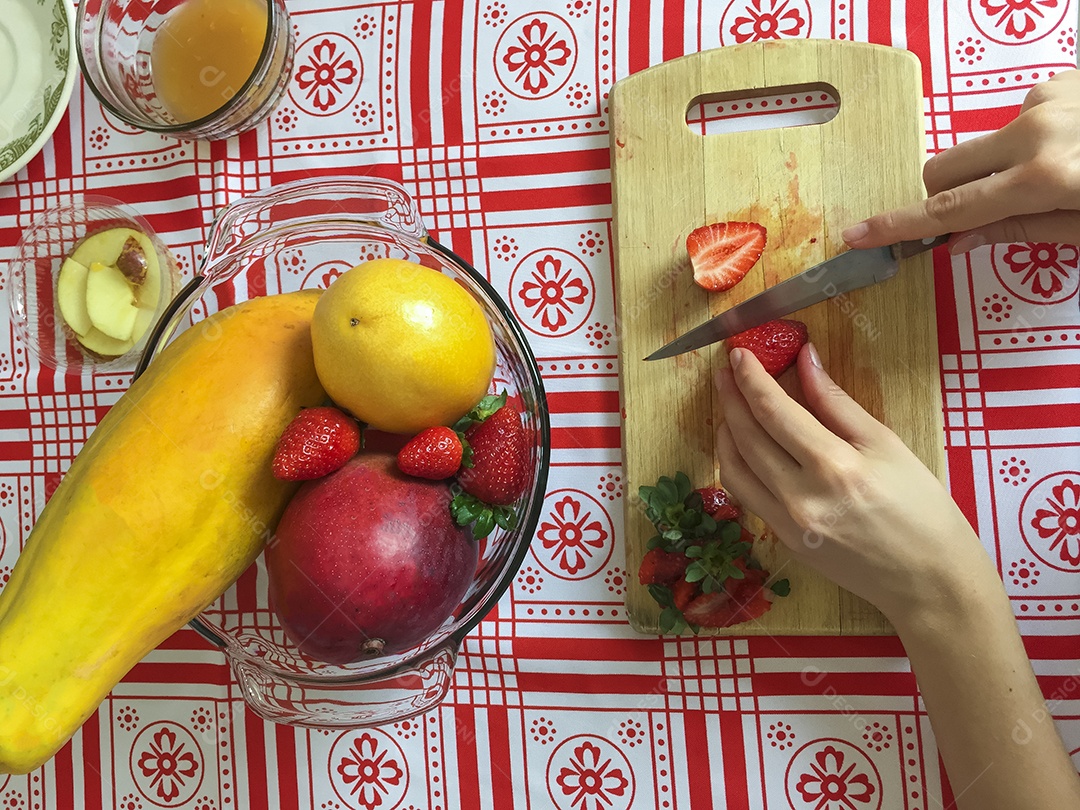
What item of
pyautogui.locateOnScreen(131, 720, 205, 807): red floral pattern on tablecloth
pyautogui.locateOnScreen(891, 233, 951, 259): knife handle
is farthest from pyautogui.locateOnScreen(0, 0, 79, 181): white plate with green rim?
pyautogui.locateOnScreen(891, 233, 951, 259): knife handle

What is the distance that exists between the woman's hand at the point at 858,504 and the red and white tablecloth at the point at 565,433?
0.07 metres

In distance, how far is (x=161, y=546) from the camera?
63 cm

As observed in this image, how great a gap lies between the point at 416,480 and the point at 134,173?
51cm

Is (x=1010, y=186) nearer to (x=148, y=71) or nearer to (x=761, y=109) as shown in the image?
(x=761, y=109)

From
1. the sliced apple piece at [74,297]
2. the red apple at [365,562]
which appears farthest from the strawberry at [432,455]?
the sliced apple piece at [74,297]

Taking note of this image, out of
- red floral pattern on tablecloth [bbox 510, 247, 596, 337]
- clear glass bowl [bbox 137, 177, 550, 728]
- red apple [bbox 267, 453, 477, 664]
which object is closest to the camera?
red apple [bbox 267, 453, 477, 664]

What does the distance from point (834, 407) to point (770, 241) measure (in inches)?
6.3

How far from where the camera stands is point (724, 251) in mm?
748

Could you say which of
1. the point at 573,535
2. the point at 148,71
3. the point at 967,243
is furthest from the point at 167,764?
the point at 967,243

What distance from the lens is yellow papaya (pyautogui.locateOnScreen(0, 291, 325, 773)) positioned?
2.07 ft

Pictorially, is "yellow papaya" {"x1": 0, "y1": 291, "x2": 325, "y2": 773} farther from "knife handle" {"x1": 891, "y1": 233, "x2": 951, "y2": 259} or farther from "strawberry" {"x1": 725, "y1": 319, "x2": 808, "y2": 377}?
"knife handle" {"x1": 891, "y1": 233, "x2": 951, "y2": 259}

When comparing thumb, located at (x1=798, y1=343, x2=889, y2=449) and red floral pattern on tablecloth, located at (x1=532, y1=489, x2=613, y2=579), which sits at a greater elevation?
thumb, located at (x1=798, y1=343, x2=889, y2=449)

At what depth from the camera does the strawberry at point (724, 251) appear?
745mm

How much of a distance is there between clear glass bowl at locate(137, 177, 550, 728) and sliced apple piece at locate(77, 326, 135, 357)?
12cm
